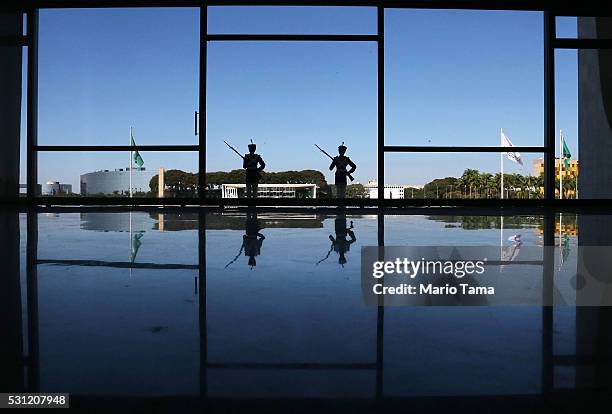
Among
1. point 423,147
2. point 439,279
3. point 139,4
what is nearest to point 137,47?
point 139,4

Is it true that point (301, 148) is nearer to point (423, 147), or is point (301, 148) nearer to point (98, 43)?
point (423, 147)

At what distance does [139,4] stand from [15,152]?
7.69 ft

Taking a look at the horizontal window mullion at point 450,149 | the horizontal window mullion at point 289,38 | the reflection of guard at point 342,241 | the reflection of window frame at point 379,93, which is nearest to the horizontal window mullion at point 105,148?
the reflection of window frame at point 379,93

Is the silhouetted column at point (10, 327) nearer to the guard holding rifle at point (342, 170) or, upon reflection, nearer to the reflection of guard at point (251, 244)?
the reflection of guard at point (251, 244)

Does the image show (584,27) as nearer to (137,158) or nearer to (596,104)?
(596,104)

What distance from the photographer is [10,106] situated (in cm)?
576

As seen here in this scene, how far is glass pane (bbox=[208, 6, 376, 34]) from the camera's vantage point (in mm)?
6043

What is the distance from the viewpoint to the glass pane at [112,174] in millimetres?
6129

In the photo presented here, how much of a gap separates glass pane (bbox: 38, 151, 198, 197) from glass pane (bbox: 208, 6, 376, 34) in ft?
5.48

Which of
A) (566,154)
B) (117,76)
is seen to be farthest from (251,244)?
(117,76)

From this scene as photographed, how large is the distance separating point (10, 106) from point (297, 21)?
3548mm

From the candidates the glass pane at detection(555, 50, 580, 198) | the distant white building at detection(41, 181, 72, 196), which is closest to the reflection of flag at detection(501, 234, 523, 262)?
the glass pane at detection(555, 50, 580, 198)

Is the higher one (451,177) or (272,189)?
(451,177)

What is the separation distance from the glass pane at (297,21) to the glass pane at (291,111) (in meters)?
0.17
